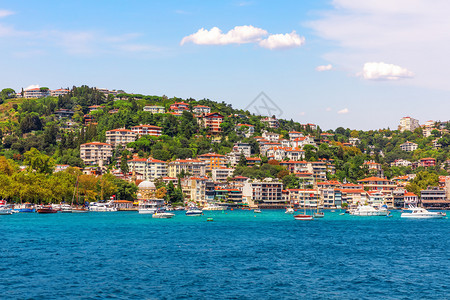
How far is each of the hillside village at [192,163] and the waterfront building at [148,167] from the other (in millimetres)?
250

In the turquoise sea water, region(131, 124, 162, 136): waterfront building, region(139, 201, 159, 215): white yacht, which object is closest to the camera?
the turquoise sea water

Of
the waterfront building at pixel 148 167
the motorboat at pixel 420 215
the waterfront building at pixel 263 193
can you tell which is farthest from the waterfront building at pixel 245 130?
the motorboat at pixel 420 215

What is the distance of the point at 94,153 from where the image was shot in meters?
151

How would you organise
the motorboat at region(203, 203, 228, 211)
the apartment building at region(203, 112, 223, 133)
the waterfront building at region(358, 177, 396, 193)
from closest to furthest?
the motorboat at region(203, 203, 228, 211), the waterfront building at region(358, 177, 396, 193), the apartment building at region(203, 112, 223, 133)

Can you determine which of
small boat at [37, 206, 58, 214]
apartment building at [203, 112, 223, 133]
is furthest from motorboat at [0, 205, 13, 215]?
apartment building at [203, 112, 223, 133]

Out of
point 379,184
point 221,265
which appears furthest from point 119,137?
point 221,265

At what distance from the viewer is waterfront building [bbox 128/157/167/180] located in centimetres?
14525

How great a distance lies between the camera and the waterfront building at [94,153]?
149962mm

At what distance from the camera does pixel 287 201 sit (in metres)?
138

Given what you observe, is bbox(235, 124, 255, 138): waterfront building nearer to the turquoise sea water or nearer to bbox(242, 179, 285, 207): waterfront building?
bbox(242, 179, 285, 207): waterfront building

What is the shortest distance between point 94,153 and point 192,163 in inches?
1030

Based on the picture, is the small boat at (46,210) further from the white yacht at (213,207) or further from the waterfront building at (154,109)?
the waterfront building at (154,109)

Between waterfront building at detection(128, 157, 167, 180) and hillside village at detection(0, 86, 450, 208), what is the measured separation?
250 mm

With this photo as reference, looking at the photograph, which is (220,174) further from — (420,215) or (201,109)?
(420,215)
